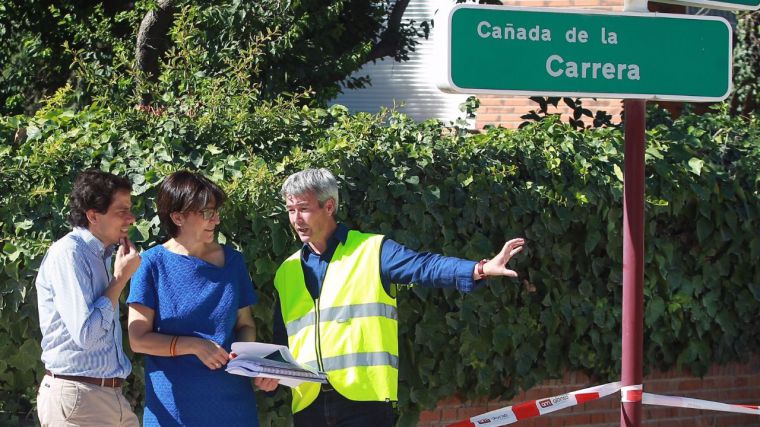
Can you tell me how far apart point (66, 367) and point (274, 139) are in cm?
195

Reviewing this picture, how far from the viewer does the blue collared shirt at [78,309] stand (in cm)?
419

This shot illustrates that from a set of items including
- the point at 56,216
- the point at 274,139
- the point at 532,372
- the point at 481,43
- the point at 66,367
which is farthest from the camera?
the point at 532,372

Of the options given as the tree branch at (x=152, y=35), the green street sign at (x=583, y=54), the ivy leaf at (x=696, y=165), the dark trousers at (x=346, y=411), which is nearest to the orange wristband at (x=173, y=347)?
the dark trousers at (x=346, y=411)

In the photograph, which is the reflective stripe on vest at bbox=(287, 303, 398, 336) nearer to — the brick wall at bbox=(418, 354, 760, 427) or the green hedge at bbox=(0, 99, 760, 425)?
the green hedge at bbox=(0, 99, 760, 425)

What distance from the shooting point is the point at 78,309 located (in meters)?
4.18

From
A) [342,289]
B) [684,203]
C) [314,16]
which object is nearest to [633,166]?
[342,289]

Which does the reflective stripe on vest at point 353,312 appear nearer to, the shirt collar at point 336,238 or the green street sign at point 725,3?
the shirt collar at point 336,238

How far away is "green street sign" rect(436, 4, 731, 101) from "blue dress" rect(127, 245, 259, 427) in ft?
3.94

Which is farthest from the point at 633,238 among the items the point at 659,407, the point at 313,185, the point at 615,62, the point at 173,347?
the point at 659,407

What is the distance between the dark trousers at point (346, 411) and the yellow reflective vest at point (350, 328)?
0.13 feet

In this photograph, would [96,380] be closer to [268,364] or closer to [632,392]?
[268,364]

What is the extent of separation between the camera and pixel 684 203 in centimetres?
668

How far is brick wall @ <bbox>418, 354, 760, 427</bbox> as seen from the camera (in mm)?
6379

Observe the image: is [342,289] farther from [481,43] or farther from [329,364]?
[481,43]
